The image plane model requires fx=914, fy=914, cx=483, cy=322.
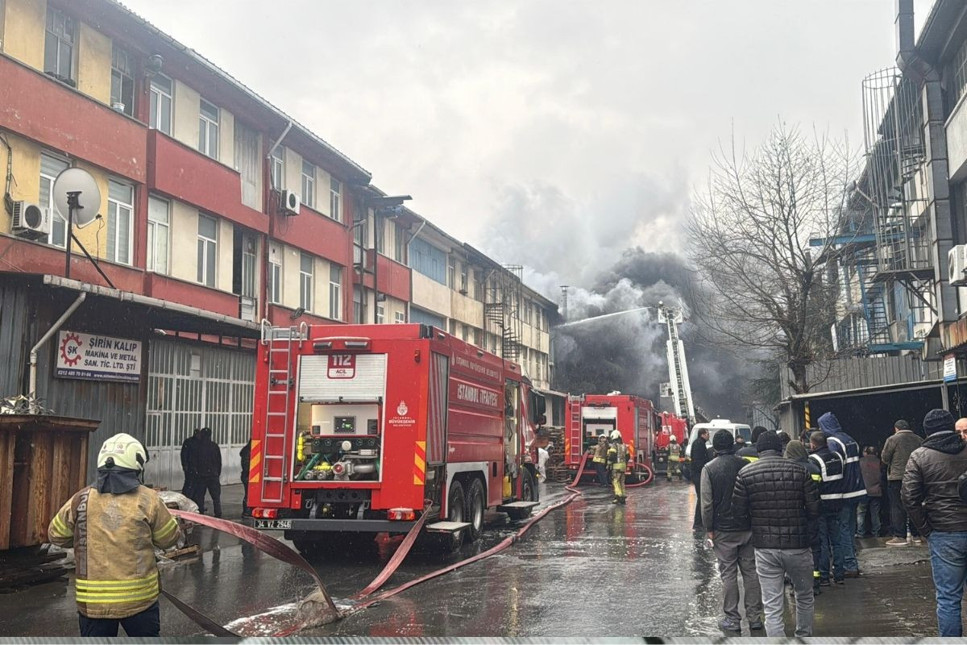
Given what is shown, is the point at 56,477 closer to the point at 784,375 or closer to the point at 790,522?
the point at 790,522

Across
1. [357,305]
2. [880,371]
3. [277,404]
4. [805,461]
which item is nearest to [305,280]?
[357,305]

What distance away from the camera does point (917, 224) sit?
1997cm

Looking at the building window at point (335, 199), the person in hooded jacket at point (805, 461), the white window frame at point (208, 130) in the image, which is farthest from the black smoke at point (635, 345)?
the person in hooded jacket at point (805, 461)

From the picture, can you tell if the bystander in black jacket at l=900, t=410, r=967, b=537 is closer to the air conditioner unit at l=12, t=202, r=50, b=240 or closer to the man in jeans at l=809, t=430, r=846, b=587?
the man in jeans at l=809, t=430, r=846, b=587

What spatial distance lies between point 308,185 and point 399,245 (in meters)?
7.45

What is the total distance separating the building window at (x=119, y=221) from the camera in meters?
17.5

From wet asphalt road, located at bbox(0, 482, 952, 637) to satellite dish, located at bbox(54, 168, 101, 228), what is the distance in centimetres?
575

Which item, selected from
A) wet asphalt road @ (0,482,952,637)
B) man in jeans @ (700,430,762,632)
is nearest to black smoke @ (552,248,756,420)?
wet asphalt road @ (0,482,952,637)

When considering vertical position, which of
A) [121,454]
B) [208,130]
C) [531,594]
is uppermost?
[208,130]

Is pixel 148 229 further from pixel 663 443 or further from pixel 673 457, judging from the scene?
pixel 663 443

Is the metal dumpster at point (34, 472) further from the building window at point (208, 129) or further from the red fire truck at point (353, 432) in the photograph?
the building window at point (208, 129)

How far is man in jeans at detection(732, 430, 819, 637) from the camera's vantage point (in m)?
6.46

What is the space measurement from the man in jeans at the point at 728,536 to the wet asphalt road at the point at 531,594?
29 centimetres

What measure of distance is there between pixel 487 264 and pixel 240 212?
22164 millimetres
